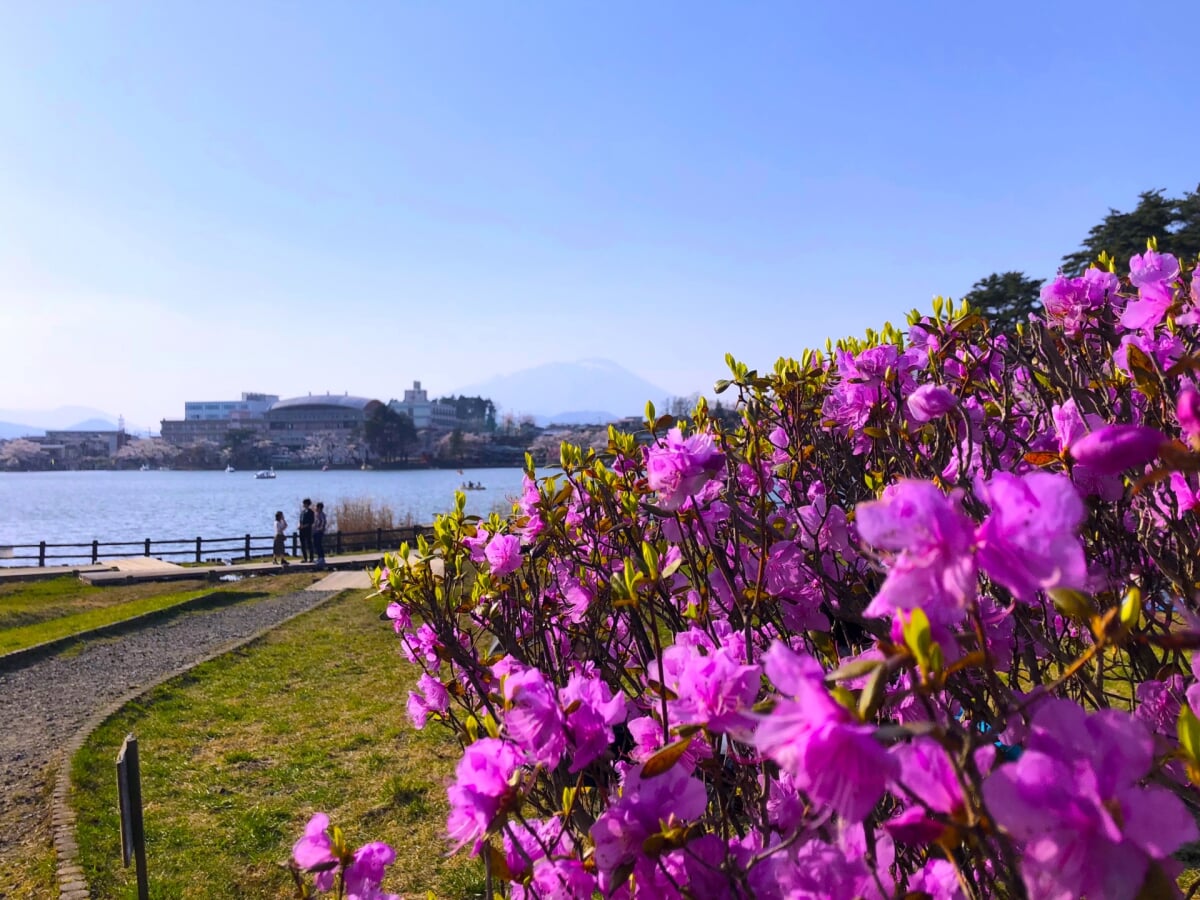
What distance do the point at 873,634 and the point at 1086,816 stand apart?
2.01ft

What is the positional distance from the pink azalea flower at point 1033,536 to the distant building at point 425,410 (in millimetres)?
121263

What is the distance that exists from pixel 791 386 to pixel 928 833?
1.57 m

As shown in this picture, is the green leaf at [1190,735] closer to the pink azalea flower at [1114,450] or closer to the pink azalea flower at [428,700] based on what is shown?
the pink azalea flower at [1114,450]

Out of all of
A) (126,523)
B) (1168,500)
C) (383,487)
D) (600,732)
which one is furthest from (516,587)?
(383,487)

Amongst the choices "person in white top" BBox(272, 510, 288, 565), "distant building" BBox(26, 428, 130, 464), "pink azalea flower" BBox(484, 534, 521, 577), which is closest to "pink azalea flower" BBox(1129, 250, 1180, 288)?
"pink azalea flower" BBox(484, 534, 521, 577)

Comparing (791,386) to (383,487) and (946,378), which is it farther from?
(383,487)

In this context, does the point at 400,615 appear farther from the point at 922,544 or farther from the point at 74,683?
the point at 74,683

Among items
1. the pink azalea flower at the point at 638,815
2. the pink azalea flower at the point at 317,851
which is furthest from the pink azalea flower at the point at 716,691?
the pink azalea flower at the point at 317,851

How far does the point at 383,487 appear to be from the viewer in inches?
2282

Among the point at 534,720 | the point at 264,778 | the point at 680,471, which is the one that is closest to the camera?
the point at 534,720

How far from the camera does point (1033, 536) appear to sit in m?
0.61

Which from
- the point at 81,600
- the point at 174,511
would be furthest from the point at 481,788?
the point at 174,511

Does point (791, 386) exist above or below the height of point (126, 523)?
above

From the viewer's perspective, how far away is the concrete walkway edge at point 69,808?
3.45 metres
